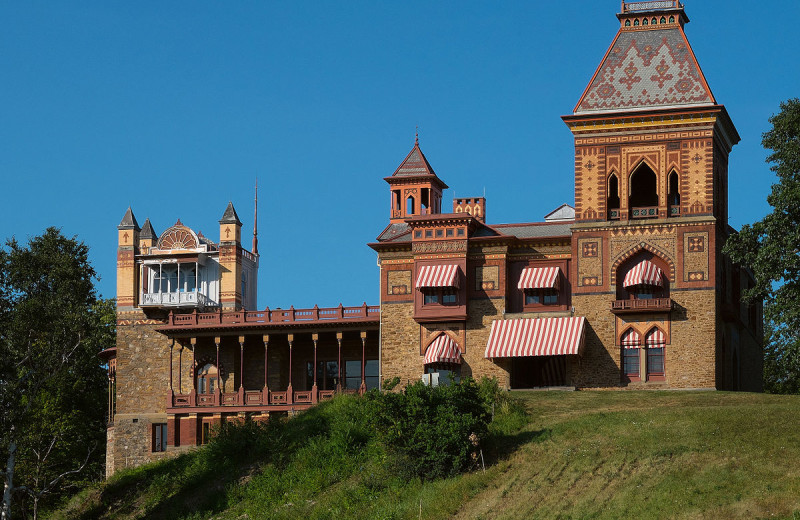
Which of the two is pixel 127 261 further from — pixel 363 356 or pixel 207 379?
pixel 363 356

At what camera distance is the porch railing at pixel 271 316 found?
7812 centimetres

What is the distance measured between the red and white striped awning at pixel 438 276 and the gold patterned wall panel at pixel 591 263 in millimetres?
5773

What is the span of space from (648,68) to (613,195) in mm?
6153

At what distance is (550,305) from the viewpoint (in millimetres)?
73750

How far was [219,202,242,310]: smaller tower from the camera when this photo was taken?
3255 inches

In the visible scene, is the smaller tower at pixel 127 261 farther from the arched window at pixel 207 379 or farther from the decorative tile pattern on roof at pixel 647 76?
the decorative tile pattern on roof at pixel 647 76

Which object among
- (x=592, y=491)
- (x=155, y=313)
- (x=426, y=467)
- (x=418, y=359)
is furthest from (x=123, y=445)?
(x=592, y=491)

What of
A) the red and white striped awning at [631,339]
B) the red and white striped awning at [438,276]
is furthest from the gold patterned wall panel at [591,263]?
the red and white striped awning at [438,276]

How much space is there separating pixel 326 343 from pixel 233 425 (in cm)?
1159

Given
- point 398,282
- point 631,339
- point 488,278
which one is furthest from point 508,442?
point 398,282

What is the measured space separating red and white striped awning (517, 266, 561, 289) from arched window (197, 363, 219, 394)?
17454 millimetres

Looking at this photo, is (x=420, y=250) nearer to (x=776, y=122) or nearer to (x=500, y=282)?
(x=500, y=282)

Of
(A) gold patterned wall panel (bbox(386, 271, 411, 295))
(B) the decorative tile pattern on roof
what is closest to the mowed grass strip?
(A) gold patterned wall panel (bbox(386, 271, 411, 295))

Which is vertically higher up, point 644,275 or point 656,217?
point 656,217
